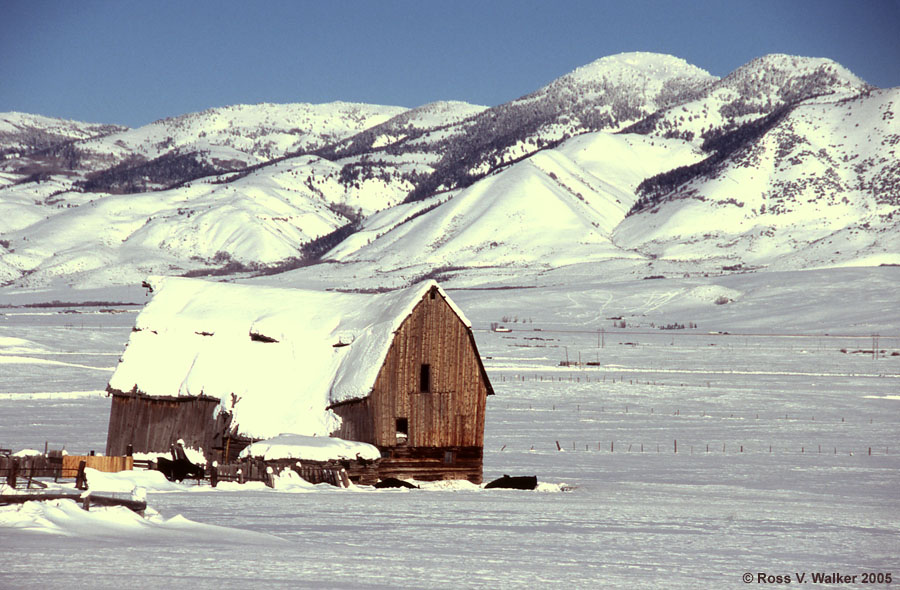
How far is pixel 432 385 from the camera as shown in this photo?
34.8m

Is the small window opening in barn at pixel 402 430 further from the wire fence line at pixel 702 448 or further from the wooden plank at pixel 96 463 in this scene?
the wire fence line at pixel 702 448

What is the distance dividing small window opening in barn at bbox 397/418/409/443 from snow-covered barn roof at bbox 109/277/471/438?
1584mm

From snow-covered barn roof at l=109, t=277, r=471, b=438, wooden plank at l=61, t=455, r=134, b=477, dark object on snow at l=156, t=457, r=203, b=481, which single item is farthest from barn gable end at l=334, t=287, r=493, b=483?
wooden plank at l=61, t=455, r=134, b=477

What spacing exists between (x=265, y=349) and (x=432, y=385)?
6206 millimetres

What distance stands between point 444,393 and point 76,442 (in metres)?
14.2

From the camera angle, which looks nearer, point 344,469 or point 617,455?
point 344,469

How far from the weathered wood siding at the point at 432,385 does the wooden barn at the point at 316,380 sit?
0.03 meters

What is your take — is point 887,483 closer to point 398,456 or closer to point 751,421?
point 398,456

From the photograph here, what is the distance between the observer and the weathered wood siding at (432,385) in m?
34.1

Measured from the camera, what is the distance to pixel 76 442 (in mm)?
40688

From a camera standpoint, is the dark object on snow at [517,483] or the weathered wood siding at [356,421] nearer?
the dark object on snow at [517,483]

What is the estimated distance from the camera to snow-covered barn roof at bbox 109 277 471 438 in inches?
1375

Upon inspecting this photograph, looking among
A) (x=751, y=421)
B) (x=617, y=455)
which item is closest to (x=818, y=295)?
(x=751, y=421)

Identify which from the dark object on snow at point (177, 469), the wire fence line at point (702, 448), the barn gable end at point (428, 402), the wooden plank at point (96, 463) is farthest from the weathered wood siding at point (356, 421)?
the wire fence line at point (702, 448)
